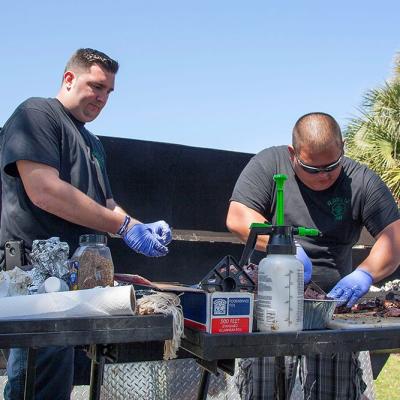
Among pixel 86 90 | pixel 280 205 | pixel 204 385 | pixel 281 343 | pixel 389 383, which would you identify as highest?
pixel 86 90

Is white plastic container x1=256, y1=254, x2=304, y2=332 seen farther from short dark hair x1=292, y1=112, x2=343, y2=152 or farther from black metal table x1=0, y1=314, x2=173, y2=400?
short dark hair x1=292, y1=112, x2=343, y2=152

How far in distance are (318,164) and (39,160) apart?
3.42 feet

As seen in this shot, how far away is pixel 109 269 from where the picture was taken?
158 cm

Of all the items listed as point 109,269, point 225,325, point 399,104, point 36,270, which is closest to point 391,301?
point 225,325

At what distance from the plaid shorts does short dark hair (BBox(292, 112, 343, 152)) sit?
0.79 m

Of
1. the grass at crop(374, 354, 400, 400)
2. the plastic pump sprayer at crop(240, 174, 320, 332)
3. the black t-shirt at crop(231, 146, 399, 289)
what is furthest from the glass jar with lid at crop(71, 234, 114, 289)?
the grass at crop(374, 354, 400, 400)

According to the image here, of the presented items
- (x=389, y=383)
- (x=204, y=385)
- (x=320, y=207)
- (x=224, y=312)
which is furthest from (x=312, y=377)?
(x=389, y=383)

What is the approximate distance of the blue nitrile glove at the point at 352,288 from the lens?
2002 millimetres

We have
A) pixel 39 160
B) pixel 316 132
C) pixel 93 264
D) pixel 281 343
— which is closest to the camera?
pixel 281 343

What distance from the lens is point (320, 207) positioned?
97.1 inches

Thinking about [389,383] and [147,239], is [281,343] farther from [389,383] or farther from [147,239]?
[389,383]

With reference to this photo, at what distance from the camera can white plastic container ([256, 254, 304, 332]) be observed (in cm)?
138

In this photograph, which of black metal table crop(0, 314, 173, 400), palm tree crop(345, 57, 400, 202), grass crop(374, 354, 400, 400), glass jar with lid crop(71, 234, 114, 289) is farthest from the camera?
palm tree crop(345, 57, 400, 202)

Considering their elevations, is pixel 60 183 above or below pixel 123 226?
above
